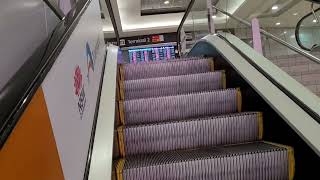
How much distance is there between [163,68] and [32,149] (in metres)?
3.34

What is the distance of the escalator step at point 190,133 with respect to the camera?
8.89ft

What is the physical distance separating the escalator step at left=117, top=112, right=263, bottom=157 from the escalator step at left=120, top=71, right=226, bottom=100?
104 centimetres

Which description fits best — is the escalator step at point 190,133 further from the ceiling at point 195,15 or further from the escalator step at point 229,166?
the ceiling at point 195,15

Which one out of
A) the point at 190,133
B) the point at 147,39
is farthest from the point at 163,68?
the point at 147,39

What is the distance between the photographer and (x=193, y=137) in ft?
9.09

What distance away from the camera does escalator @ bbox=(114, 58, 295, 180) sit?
2314 mm

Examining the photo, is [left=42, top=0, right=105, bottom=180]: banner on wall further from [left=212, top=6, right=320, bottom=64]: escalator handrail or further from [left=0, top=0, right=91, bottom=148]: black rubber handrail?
[left=212, top=6, right=320, bottom=64]: escalator handrail

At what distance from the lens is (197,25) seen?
22.0ft

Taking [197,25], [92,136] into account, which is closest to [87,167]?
[92,136]

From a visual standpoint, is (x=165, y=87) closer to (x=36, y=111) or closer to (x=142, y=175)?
(x=142, y=175)

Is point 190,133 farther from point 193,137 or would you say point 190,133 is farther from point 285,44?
point 285,44

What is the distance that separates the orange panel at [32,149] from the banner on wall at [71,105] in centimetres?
9

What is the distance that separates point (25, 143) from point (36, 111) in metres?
0.18

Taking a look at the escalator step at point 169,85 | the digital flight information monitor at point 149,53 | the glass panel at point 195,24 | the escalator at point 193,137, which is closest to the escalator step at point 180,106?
the escalator at point 193,137
